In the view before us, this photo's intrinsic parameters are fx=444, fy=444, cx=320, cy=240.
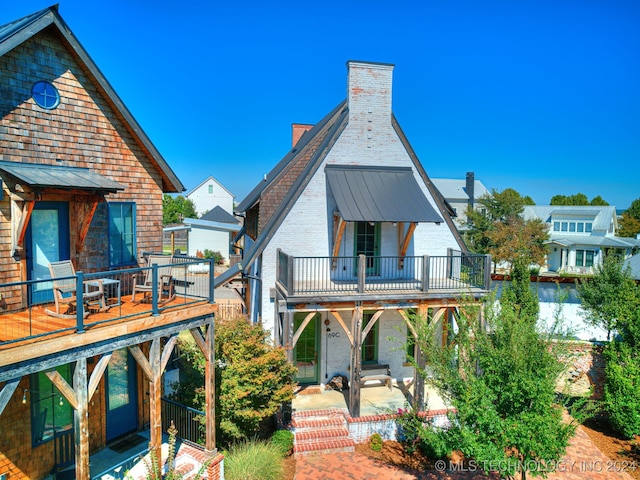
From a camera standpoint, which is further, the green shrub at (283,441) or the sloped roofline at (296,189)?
the sloped roofline at (296,189)

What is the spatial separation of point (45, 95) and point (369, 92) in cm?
1012

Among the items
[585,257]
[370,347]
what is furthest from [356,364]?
[585,257]

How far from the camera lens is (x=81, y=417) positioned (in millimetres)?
7168

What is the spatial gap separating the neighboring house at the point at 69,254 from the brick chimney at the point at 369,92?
7356mm

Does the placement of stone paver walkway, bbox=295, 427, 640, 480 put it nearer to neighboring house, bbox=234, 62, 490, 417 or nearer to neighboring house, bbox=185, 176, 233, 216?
neighboring house, bbox=234, 62, 490, 417

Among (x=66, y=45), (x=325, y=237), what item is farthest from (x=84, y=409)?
(x=325, y=237)

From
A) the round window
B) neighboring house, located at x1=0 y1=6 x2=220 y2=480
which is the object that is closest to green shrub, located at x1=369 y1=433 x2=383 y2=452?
neighboring house, located at x1=0 y1=6 x2=220 y2=480

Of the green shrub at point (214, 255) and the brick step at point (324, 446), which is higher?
the green shrub at point (214, 255)

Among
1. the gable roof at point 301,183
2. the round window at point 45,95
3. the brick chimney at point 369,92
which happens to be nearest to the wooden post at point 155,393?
the round window at point 45,95

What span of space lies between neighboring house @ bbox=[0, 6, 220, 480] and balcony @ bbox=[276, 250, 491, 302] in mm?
4608

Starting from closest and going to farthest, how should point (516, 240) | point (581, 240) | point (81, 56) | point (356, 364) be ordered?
point (81, 56), point (356, 364), point (516, 240), point (581, 240)

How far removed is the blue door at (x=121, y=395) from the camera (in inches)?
419

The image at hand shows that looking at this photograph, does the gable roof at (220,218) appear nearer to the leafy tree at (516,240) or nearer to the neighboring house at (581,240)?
the leafy tree at (516,240)

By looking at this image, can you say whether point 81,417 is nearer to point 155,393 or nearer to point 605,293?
point 155,393
